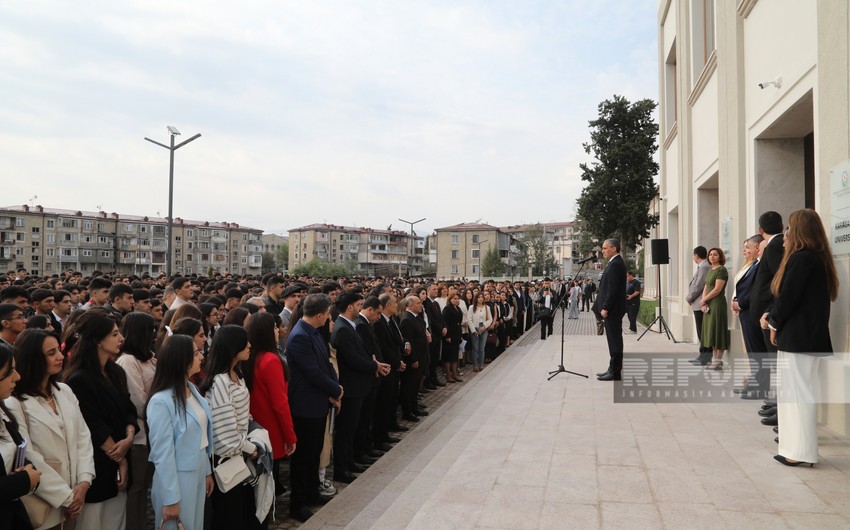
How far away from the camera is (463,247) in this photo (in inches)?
3792

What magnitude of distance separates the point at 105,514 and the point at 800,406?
5095mm

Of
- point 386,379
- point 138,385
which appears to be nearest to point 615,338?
point 386,379

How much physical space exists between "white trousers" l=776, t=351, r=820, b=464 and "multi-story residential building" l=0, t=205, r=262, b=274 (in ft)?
253

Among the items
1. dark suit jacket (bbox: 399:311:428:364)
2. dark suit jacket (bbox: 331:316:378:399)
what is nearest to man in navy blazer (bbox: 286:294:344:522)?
dark suit jacket (bbox: 331:316:378:399)

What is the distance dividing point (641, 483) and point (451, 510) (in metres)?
1.56

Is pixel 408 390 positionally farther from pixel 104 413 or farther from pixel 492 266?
pixel 492 266

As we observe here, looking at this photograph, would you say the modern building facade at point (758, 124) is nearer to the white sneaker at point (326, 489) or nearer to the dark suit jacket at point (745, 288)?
the dark suit jacket at point (745, 288)

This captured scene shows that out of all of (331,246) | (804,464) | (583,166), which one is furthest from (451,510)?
(331,246)

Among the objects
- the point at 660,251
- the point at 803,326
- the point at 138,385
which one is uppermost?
the point at 660,251

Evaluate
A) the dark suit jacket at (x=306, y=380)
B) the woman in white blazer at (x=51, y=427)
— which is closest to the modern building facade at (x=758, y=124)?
the dark suit jacket at (x=306, y=380)

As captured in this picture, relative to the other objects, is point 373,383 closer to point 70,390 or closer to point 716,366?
point 70,390

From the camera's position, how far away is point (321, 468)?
5.58m

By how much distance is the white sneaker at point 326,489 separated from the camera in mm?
5371

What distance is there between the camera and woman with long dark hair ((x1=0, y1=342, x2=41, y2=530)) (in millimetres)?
2736
